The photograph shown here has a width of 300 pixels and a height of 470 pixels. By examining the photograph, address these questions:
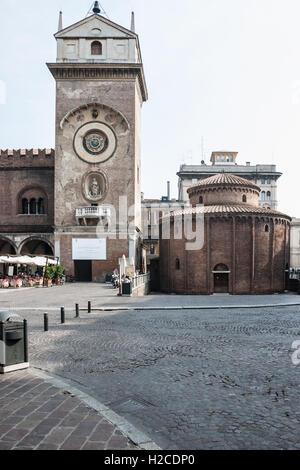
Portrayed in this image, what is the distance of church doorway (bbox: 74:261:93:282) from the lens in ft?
118

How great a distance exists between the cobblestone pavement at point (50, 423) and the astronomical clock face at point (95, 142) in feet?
100

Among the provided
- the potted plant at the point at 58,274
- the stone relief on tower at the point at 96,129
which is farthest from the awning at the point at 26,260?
the stone relief on tower at the point at 96,129

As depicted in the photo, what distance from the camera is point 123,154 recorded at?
116 feet

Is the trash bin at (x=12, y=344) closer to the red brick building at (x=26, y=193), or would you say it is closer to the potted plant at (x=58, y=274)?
the potted plant at (x=58, y=274)

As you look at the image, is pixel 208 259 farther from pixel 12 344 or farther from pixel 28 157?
pixel 12 344

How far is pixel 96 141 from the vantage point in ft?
117

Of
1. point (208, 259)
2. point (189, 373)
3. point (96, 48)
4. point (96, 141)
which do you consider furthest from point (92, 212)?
point (189, 373)

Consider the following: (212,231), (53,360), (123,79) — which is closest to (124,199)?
(212,231)

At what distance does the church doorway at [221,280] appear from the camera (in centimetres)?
3209

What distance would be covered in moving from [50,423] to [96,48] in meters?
35.9

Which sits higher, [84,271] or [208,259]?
[208,259]

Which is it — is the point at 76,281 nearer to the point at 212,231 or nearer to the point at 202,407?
the point at 212,231

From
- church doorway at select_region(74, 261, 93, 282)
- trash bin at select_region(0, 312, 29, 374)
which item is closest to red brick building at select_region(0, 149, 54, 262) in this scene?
church doorway at select_region(74, 261, 93, 282)
